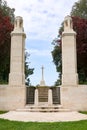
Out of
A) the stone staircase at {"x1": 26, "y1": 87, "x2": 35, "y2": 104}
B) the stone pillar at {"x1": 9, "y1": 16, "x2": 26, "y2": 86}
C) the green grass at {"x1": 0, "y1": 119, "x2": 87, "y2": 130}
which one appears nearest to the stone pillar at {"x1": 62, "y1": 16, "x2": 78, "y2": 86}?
the stone staircase at {"x1": 26, "y1": 87, "x2": 35, "y2": 104}

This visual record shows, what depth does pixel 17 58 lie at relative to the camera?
1873cm

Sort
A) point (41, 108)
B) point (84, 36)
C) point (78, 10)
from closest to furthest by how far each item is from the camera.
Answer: point (41, 108)
point (84, 36)
point (78, 10)

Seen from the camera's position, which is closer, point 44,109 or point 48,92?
point 44,109

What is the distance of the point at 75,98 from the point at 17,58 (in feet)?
14.8

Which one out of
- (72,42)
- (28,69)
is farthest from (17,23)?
(28,69)

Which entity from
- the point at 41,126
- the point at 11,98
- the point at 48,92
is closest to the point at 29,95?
the point at 48,92

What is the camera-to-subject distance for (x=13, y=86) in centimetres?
1783

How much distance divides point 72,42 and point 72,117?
6.62 meters

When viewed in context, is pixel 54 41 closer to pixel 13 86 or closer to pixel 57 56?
pixel 57 56

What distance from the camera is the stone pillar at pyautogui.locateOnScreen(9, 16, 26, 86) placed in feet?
60.0

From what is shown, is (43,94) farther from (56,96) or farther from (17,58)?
(17,58)

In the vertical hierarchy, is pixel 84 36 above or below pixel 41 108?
above

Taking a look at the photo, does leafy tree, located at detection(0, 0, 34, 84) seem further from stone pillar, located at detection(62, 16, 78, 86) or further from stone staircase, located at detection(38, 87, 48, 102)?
stone pillar, located at detection(62, 16, 78, 86)

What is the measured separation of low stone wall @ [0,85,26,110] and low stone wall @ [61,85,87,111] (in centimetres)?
246
